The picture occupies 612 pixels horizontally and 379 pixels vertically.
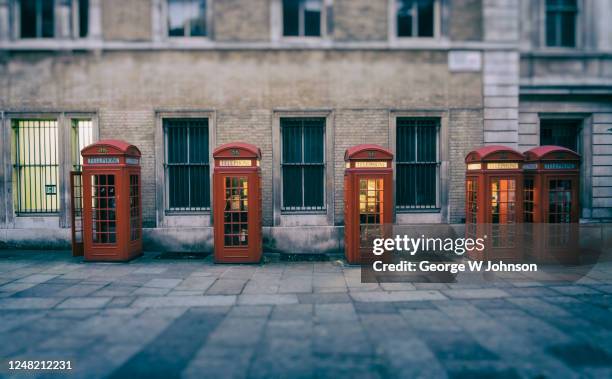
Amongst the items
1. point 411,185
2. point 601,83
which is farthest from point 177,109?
point 601,83

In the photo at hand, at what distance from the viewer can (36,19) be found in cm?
1119

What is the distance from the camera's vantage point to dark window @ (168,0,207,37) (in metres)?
11.2

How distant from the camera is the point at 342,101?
11.0 meters

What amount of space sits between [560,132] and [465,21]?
460cm

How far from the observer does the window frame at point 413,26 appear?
11.1 m

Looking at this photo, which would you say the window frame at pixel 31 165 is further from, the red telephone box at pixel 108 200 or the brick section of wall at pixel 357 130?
the brick section of wall at pixel 357 130

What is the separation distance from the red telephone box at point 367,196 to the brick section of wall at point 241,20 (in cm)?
457

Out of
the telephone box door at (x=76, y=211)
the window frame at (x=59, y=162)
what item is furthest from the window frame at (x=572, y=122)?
the telephone box door at (x=76, y=211)

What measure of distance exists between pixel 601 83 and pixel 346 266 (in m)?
9.66

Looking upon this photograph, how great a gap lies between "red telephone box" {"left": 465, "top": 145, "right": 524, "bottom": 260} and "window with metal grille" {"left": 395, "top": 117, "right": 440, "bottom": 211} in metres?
1.88

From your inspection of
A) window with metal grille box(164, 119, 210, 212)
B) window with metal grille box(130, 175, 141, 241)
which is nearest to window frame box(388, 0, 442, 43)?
window with metal grille box(164, 119, 210, 212)

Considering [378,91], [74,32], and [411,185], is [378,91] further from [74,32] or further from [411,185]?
[74,32]

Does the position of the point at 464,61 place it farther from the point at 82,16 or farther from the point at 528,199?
the point at 82,16

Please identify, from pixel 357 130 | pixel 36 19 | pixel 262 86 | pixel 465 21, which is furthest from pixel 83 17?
pixel 465 21
